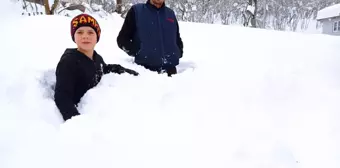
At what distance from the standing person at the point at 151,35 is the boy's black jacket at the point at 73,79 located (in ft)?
2.23

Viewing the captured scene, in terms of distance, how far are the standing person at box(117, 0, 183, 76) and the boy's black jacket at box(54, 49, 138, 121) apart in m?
0.68

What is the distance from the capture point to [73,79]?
93.8 inches

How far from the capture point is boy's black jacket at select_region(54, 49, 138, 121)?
2287mm

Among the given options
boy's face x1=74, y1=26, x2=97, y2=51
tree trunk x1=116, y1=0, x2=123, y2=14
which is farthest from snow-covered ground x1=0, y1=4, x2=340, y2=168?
tree trunk x1=116, y1=0, x2=123, y2=14

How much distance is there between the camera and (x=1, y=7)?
1125cm

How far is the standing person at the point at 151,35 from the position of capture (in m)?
3.27

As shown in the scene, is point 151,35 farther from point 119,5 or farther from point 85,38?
point 119,5

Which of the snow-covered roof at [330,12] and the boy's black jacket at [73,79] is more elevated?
the snow-covered roof at [330,12]

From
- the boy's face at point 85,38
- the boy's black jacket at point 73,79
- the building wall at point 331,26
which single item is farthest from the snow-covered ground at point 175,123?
the building wall at point 331,26

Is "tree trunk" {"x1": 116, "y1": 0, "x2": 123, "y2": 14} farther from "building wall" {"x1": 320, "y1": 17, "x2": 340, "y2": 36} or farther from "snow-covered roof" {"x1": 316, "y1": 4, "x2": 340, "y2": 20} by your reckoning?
"building wall" {"x1": 320, "y1": 17, "x2": 340, "y2": 36}

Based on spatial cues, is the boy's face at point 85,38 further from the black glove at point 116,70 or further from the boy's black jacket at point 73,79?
the black glove at point 116,70

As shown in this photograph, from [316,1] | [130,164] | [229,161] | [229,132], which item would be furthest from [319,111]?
[316,1]

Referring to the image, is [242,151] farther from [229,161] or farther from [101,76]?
[101,76]

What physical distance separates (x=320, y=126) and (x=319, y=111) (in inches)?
12.7
